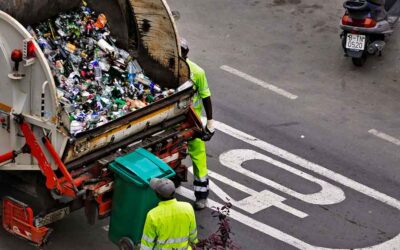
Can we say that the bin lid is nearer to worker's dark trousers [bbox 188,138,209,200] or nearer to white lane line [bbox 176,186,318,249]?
worker's dark trousers [bbox 188,138,209,200]

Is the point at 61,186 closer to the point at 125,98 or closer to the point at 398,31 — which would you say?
the point at 125,98

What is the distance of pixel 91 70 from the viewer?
1008 cm

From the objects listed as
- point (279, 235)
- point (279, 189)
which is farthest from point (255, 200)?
point (279, 235)

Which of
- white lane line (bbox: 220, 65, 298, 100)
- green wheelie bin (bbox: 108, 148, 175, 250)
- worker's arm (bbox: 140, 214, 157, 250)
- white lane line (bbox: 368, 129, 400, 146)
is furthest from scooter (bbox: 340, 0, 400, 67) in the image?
worker's arm (bbox: 140, 214, 157, 250)

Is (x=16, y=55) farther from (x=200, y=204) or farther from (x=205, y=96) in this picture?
(x=200, y=204)

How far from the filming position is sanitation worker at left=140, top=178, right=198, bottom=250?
7.96m

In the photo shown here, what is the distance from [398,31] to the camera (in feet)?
48.1

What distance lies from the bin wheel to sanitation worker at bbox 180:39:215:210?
5.02 ft

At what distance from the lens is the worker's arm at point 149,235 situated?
313 inches

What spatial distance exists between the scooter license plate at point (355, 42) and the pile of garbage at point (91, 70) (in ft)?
13.2

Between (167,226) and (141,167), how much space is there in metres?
1.05

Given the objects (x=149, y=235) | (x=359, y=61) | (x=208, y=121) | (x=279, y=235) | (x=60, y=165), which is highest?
Result: (x=60, y=165)

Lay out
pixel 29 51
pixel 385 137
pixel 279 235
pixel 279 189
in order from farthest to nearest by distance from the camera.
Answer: pixel 385 137 → pixel 279 189 → pixel 279 235 → pixel 29 51

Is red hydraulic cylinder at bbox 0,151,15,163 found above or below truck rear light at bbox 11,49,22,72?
below
